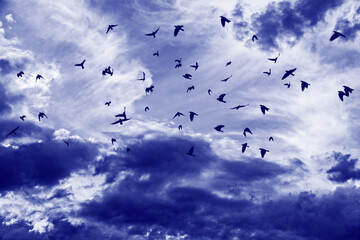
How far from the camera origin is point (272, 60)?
27719 millimetres

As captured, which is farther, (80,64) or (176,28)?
(80,64)

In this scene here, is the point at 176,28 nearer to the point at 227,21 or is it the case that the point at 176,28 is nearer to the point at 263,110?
the point at 227,21

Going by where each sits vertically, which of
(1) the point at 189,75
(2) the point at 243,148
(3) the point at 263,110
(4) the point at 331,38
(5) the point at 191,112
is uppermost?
(1) the point at 189,75

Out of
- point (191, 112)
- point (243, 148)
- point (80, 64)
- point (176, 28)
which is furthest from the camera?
point (80, 64)

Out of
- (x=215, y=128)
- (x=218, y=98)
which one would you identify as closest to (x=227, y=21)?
(x=218, y=98)

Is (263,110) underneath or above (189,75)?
underneath

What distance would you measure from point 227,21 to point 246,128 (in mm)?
9826

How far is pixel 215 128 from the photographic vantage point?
26.9 m

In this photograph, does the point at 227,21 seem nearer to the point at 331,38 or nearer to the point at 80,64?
the point at 331,38

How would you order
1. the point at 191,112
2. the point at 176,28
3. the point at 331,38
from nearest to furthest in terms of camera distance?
1. the point at 331,38
2. the point at 176,28
3. the point at 191,112

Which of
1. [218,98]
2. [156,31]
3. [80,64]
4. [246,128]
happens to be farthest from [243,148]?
[80,64]

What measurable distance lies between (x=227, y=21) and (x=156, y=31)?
8.13 meters

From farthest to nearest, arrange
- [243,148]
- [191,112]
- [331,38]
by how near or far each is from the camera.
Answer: [191,112], [243,148], [331,38]

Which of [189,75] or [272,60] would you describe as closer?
[272,60]
